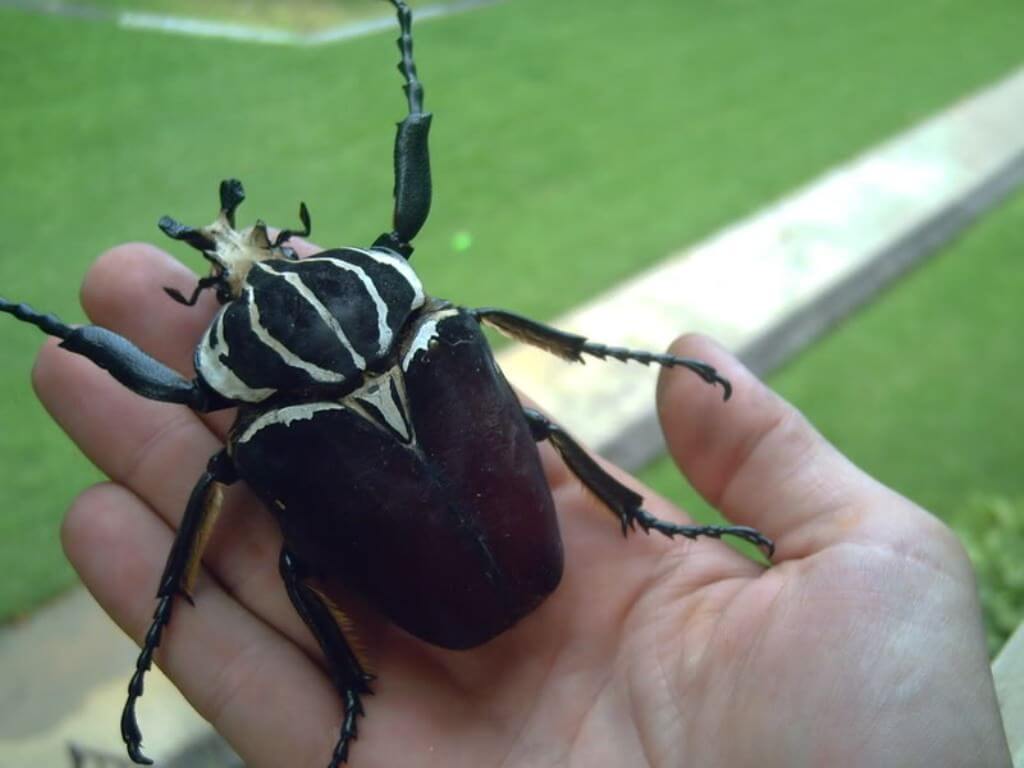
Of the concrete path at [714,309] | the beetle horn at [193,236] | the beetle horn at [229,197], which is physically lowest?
the concrete path at [714,309]

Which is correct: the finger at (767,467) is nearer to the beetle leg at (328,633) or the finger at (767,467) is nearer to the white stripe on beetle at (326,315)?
the white stripe on beetle at (326,315)

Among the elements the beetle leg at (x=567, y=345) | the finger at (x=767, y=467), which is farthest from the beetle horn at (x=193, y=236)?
the finger at (x=767, y=467)

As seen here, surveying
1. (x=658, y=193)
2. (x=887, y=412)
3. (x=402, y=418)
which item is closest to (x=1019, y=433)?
(x=887, y=412)

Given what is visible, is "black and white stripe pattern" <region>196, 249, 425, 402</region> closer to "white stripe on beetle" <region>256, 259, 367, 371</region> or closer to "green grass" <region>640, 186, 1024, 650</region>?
"white stripe on beetle" <region>256, 259, 367, 371</region>

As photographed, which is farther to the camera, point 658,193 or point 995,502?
point 658,193

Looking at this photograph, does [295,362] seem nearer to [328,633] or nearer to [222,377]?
[222,377]

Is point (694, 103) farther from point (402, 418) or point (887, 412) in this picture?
point (402, 418)
